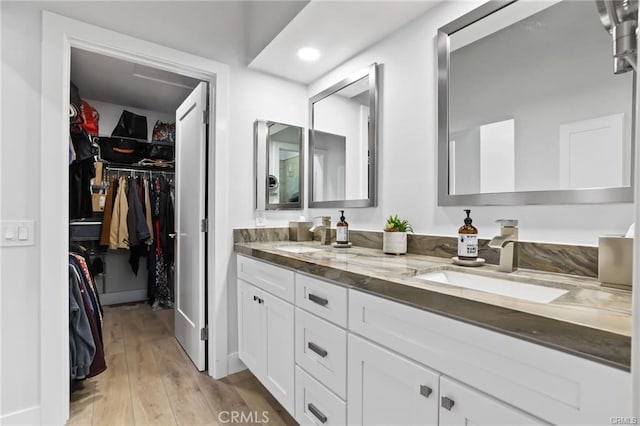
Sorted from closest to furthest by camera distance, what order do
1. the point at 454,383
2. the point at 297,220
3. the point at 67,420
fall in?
the point at 454,383 → the point at 67,420 → the point at 297,220

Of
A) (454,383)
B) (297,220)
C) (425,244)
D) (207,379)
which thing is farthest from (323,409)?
(297,220)

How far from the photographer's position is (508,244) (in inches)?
46.0

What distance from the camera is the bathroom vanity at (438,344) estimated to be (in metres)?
0.62

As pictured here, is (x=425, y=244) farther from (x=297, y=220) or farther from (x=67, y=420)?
(x=67, y=420)

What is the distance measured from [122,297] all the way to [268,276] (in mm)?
2986

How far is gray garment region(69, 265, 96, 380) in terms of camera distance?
1754 millimetres

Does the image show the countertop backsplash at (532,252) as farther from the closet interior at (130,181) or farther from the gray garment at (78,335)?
the closet interior at (130,181)

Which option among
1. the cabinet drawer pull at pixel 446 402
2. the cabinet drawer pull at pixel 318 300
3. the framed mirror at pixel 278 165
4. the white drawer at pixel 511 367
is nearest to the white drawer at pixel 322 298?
the cabinet drawer pull at pixel 318 300

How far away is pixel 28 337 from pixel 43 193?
0.71 meters

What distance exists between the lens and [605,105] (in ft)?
3.49

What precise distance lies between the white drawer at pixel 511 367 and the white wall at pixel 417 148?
2.20ft

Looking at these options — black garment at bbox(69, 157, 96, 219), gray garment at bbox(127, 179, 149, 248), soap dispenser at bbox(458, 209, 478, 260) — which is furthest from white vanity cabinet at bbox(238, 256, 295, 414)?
gray garment at bbox(127, 179, 149, 248)

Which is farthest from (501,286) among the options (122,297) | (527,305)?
(122,297)

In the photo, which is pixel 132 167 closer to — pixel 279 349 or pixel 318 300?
pixel 279 349
